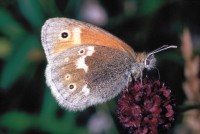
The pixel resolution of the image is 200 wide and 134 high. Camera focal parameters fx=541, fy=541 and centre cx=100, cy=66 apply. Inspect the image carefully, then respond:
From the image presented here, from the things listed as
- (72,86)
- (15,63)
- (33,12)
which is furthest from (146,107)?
(33,12)

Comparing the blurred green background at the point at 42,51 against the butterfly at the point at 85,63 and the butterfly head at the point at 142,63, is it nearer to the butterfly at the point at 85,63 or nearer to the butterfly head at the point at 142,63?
the butterfly at the point at 85,63

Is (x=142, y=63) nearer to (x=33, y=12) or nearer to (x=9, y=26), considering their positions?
(x=33, y=12)

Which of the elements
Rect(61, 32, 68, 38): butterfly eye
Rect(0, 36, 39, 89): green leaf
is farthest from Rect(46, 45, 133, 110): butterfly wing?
Rect(0, 36, 39, 89): green leaf

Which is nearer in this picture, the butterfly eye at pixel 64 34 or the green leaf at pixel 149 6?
the butterfly eye at pixel 64 34

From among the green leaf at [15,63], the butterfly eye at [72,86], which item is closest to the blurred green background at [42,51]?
the green leaf at [15,63]

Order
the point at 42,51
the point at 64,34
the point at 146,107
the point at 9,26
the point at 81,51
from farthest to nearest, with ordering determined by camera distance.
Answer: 1. the point at 42,51
2. the point at 9,26
3. the point at 81,51
4. the point at 64,34
5. the point at 146,107

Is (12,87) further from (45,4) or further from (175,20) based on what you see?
(175,20)

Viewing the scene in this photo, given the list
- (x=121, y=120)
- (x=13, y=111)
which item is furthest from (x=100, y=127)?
(x=121, y=120)
